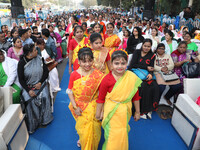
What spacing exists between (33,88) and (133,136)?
1.79 metres

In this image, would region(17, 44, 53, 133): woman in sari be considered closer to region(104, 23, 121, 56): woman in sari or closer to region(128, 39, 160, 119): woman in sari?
region(128, 39, 160, 119): woman in sari

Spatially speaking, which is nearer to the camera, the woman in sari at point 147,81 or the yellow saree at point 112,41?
the woman in sari at point 147,81

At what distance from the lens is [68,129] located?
2725 millimetres

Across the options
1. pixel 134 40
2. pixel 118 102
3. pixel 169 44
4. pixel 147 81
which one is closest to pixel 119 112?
pixel 118 102

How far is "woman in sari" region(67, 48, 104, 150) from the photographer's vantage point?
184cm

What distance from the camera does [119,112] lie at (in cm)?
168

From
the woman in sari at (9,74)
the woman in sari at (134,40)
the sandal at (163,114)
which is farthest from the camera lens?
the woman in sari at (134,40)

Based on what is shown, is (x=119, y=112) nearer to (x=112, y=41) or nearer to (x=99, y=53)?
(x=99, y=53)

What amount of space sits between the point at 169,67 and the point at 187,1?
13.8m

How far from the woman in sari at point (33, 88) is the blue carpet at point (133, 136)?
20 cm

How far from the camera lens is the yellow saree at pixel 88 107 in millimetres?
1850

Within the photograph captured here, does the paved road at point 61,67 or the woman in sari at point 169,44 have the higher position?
the woman in sari at point 169,44

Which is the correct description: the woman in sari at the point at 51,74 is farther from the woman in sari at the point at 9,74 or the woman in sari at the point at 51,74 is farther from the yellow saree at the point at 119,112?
the yellow saree at the point at 119,112

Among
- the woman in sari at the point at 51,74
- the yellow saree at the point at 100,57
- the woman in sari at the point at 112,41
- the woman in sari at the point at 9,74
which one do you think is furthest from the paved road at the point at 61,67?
the yellow saree at the point at 100,57
